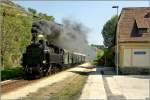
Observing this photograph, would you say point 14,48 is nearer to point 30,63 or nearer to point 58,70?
point 58,70

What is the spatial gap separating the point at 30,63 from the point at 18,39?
470 inches

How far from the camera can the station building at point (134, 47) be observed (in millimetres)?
40156

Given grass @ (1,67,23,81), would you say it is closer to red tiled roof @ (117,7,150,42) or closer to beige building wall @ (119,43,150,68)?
beige building wall @ (119,43,150,68)

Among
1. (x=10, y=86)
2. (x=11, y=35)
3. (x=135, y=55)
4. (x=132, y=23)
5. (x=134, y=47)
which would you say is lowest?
(x=10, y=86)

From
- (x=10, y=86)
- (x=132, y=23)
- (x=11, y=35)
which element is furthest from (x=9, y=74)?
(x=132, y=23)

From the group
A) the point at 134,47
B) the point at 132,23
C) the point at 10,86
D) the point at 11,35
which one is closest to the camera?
the point at 10,86

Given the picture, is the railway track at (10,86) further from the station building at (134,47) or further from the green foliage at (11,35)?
the station building at (134,47)

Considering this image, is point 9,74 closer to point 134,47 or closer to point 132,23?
point 134,47

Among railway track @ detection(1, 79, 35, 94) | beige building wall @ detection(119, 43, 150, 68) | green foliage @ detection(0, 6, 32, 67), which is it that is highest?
green foliage @ detection(0, 6, 32, 67)

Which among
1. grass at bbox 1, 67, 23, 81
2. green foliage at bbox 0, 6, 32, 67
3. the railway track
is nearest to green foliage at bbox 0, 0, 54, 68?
green foliage at bbox 0, 6, 32, 67

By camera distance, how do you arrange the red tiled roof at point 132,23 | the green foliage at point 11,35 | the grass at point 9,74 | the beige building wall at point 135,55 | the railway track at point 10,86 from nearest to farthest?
the railway track at point 10,86
the grass at point 9,74
the beige building wall at point 135,55
the red tiled roof at point 132,23
the green foliage at point 11,35

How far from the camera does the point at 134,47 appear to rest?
4041 centimetres

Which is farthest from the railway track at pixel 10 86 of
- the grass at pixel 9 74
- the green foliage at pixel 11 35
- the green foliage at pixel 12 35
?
the green foliage at pixel 12 35

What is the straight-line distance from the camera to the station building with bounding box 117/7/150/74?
4016 cm
